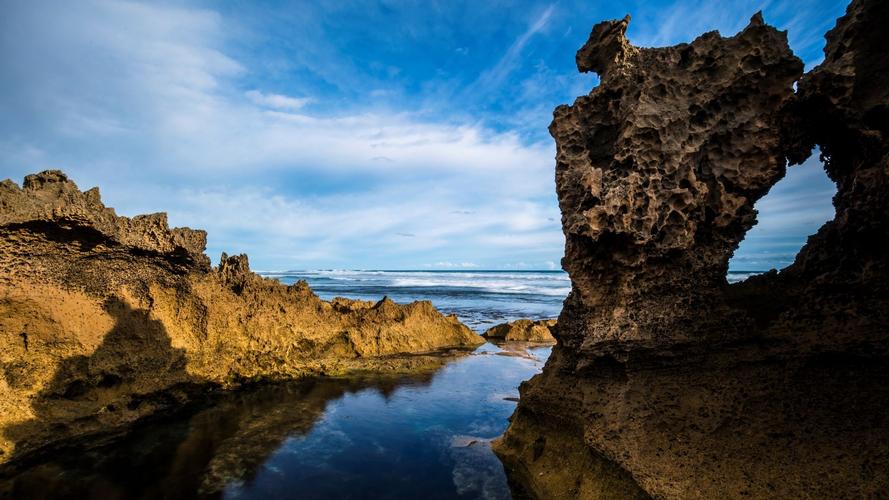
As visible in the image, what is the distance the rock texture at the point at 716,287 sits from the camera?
340 cm

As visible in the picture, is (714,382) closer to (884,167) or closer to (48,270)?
(884,167)

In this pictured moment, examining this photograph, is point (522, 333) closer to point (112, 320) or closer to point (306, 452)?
point (306, 452)

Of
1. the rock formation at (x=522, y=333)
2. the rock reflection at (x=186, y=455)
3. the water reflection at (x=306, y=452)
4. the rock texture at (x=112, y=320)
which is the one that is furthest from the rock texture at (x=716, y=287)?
the rock formation at (x=522, y=333)

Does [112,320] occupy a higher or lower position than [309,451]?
higher

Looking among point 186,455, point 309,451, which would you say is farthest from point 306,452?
point 186,455

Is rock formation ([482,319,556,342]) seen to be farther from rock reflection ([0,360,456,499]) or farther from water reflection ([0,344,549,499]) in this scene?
rock reflection ([0,360,456,499])

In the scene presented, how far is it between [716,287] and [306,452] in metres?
5.47

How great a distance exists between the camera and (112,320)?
22.5 ft

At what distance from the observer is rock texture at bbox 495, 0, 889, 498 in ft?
11.2

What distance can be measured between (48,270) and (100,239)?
741mm

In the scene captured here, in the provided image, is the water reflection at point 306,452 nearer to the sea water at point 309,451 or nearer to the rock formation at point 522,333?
the sea water at point 309,451

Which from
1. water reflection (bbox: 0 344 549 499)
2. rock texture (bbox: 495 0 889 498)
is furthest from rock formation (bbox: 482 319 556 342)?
rock texture (bbox: 495 0 889 498)

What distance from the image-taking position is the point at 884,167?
3072 millimetres

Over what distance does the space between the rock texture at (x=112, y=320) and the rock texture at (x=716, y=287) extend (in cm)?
593
